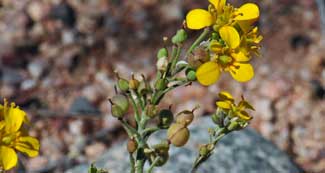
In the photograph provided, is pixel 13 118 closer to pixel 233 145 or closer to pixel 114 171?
pixel 114 171

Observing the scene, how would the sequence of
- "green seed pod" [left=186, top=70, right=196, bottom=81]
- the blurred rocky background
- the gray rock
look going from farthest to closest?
the blurred rocky background → the gray rock → "green seed pod" [left=186, top=70, right=196, bottom=81]

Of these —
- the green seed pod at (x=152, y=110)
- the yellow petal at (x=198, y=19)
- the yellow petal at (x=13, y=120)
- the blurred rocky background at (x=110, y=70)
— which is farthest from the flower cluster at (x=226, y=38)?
the blurred rocky background at (x=110, y=70)

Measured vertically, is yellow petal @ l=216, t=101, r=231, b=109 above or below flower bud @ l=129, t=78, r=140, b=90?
below

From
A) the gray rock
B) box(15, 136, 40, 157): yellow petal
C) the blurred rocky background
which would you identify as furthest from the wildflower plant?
the blurred rocky background

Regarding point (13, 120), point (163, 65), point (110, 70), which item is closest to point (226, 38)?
point (163, 65)

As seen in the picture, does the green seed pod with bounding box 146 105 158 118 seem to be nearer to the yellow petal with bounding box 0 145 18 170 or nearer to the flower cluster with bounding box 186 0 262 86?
the flower cluster with bounding box 186 0 262 86

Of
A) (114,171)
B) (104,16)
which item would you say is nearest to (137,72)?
(104,16)

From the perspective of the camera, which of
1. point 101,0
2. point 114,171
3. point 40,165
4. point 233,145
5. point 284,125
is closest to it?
point 114,171
